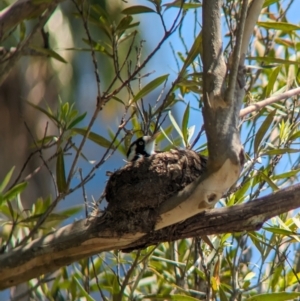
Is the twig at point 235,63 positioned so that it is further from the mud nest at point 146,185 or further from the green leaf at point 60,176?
the green leaf at point 60,176

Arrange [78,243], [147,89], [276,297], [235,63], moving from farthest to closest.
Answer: [147,89] < [276,297] < [78,243] < [235,63]

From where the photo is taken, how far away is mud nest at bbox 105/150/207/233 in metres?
2.46

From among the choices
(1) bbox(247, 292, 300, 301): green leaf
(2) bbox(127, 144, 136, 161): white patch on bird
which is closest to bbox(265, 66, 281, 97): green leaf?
(2) bbox(127, 144, 136, 161): white patch on bird

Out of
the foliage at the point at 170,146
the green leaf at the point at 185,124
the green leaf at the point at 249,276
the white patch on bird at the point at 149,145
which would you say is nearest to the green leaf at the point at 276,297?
the foliage at the point at 170,146

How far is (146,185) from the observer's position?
263cm

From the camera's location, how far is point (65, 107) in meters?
3.07

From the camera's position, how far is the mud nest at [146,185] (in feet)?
8.07

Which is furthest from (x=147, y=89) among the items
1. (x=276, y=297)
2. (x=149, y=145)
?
(x=276, y=297)

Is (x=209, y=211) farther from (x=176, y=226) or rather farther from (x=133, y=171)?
(x=133, y=171)

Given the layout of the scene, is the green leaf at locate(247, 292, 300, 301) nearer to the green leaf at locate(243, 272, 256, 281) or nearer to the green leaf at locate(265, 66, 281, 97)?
the green leaf at locate(243, 272, 256, 281)

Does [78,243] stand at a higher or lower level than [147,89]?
lower

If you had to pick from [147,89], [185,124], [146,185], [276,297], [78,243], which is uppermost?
[147,89]

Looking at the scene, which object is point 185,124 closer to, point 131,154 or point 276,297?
point 131,154

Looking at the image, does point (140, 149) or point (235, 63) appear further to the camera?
point (140, 149)
